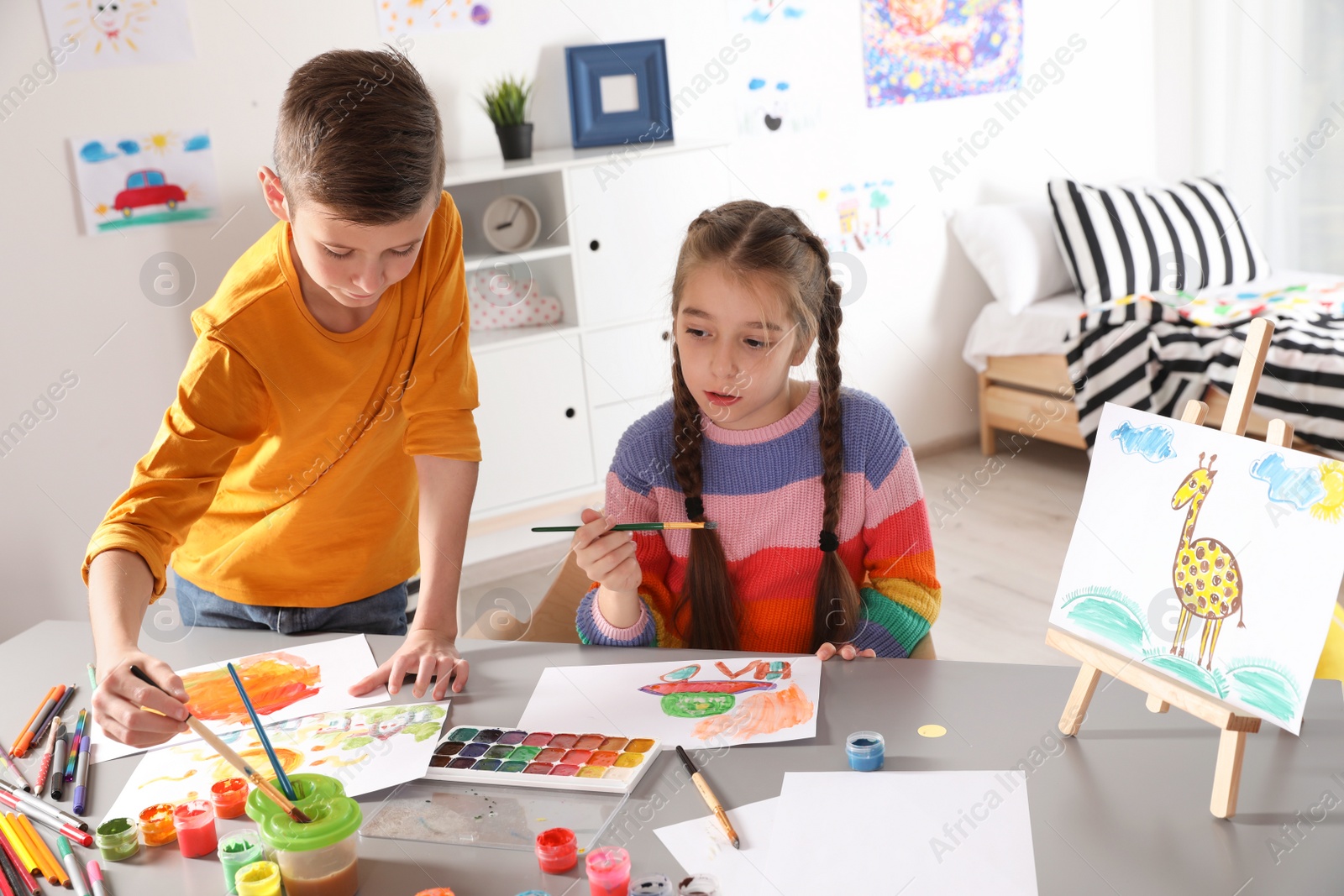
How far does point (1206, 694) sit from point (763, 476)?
65 centimetres

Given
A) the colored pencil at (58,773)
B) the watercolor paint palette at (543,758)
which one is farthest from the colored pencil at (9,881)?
the watercolor paint palette at (543,758)

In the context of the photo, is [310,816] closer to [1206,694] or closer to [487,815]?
[487,815]

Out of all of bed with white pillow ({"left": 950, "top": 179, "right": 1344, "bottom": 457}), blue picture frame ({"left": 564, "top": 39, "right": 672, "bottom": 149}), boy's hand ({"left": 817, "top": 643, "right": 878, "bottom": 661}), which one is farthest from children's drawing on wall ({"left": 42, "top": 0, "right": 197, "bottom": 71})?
bed with white pillow ({"left": 950, "top": 179, "right": 1344, "bottom": 457})

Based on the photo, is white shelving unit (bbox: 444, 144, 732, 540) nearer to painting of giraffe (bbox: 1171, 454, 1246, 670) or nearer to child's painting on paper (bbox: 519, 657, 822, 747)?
child's painting on paper (bbox: 519, 657, 822, 747)

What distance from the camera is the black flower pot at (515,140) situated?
10.5ft

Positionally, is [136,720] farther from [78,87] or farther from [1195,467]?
[78,87]

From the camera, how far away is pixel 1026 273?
3.90m

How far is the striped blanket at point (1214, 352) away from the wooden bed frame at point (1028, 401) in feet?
0.35

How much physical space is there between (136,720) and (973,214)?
11.6ft

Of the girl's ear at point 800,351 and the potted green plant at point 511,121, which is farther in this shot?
the potted green plant at point 511,121

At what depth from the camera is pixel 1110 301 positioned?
3762mm

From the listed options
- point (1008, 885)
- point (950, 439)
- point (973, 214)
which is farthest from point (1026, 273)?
point (1008, 885)

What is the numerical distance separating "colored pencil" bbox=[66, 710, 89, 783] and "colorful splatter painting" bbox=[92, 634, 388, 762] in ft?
0.04

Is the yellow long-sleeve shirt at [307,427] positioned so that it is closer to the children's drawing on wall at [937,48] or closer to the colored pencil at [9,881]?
the colored pencil at [9,881]
